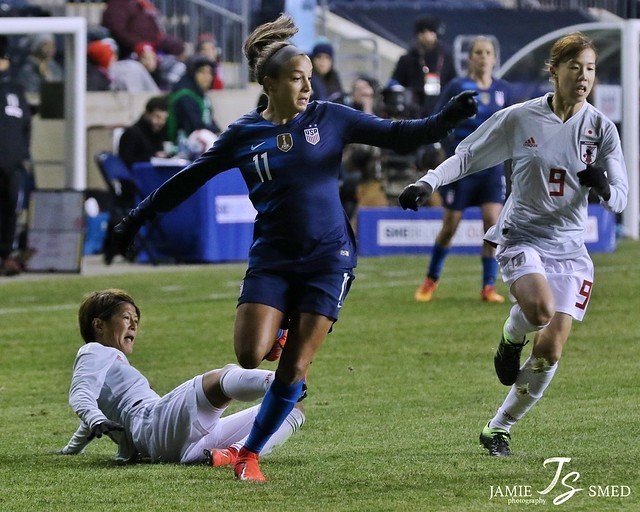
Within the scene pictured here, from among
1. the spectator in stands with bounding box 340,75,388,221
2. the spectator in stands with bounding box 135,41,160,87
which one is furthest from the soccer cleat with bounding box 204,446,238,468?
the spectator in stands with bounding box 135,41,160,87

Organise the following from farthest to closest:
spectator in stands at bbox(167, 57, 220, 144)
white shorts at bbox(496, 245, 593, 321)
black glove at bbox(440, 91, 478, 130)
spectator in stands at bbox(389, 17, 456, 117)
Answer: spectator in stands at bbox(389, 17, 456, 117)
spectator in stands at bbox(167, 57, 220, 144)
white shorts at bbox(496, 245, 593, 321)
black glove at bbox(440, 91, 478, 130)

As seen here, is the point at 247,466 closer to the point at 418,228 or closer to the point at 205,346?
the point at 205,346

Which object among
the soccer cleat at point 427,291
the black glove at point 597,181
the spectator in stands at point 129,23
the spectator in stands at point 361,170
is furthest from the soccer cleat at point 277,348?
the spectator in stands at point 129,23

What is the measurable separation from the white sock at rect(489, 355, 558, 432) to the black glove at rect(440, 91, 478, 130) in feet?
4.41

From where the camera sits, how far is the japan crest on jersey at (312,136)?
7004 millimetres

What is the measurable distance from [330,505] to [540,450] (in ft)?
5.27

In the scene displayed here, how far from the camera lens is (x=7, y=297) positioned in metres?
15.6

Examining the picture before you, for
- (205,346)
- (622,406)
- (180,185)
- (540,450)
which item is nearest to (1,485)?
(180,185)

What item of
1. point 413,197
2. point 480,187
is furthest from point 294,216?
point 480,187

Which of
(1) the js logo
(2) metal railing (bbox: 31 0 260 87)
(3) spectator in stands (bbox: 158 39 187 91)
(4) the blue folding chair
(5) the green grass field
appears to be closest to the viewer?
(1) the js logo

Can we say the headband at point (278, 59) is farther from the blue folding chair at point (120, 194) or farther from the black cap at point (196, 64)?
the black cap at point (196, 64)

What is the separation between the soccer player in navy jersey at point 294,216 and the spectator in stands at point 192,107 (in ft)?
41.0

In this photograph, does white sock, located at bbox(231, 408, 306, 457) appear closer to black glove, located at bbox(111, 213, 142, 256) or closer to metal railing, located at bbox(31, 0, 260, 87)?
black glove, located at bbox(111, 213, 142, 256)

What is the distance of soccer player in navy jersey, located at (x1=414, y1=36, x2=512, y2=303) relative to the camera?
46.8 feet
